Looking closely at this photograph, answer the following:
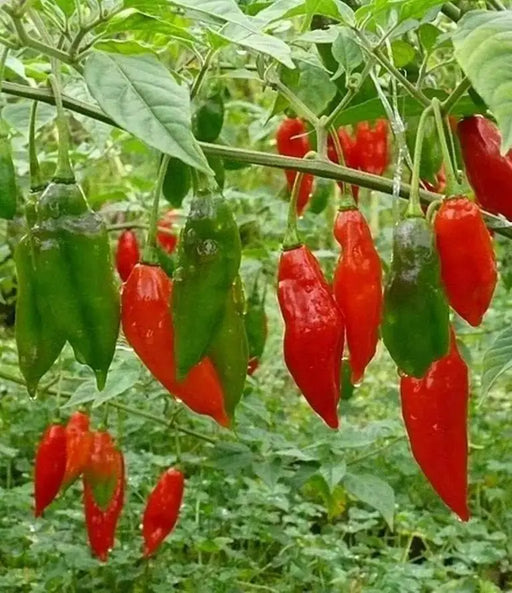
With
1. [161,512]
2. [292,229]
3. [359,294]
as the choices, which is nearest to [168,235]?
[161,512]

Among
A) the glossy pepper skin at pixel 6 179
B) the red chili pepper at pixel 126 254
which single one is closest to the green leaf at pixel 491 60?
the glossy pepper skin at pixel 6 179

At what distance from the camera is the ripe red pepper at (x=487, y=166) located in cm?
99

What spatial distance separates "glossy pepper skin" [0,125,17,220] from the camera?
3.12 ft

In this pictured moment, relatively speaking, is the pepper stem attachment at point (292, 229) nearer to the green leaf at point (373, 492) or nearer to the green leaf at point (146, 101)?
the green leaf at point (146, 101)

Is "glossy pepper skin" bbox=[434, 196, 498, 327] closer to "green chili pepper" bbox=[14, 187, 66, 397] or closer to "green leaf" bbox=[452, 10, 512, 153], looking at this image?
"green leaf" bbox=[452, 10, 512, 153]

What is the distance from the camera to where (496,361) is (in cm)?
97

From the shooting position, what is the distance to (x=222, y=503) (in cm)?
216

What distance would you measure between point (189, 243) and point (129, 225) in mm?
1199

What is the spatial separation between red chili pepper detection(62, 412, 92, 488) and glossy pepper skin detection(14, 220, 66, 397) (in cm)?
67

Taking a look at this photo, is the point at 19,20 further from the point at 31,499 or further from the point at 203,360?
the point at 31,499

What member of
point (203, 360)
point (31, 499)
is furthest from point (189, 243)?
point (31, 499)

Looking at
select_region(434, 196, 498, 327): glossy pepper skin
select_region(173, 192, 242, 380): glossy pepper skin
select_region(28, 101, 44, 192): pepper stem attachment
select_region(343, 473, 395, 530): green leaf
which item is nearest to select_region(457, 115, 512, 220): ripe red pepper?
select_region(434, 196, 498, 327): glossy pepper skin

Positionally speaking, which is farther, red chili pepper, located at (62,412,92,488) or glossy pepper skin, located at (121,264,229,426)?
red chili pepper, located at (62,412,92,488)

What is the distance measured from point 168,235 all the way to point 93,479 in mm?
823
